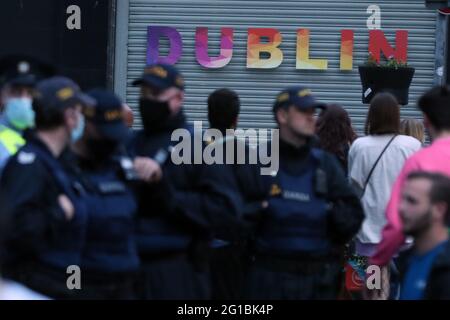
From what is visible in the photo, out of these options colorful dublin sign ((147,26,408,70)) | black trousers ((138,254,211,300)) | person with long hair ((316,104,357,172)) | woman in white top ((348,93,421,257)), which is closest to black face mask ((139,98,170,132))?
black trousers ((138,254,211,300))

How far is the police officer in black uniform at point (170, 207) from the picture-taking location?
648 cm

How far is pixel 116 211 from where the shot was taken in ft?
19.6

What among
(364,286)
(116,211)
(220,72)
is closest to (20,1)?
(220,72)

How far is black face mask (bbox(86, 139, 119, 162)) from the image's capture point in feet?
20.0

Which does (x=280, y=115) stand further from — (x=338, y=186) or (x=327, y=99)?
(x=327, y=99)

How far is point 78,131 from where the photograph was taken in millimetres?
6137

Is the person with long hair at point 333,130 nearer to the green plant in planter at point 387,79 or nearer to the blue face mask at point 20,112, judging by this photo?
the green plant in planter at point 387,79

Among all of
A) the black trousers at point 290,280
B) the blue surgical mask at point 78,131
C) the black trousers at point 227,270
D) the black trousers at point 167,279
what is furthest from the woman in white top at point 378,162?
the blue surgical mask at point 78,131

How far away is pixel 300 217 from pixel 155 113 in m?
1.10

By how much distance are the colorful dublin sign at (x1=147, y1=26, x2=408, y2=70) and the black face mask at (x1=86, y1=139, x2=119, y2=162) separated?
28.4ft

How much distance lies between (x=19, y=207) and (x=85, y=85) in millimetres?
9292

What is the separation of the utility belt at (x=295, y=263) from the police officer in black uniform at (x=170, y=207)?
395 mm

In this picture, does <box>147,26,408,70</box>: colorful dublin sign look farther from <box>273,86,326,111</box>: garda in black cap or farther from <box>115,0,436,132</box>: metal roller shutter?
<box>273,86,326,111</box>: garda in black cap

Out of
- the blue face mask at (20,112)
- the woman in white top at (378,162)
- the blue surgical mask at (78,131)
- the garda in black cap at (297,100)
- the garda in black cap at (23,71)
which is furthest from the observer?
the woman in white top at (378,162)
